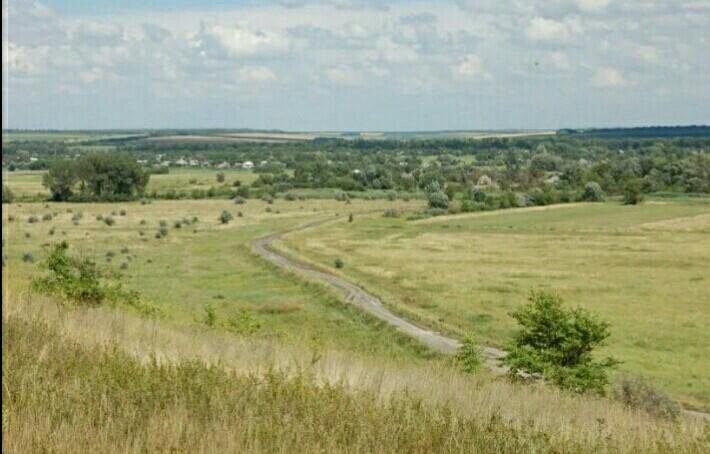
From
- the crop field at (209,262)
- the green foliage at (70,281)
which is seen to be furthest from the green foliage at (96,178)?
the green foliage at (70,281)

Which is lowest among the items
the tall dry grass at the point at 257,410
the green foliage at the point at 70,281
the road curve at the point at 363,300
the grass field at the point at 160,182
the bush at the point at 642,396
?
the grass field at the point at 160,182

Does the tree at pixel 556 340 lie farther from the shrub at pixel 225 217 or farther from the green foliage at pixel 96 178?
the green foliage at pixel 96 178

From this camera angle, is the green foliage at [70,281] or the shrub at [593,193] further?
the shrub at [593,193]

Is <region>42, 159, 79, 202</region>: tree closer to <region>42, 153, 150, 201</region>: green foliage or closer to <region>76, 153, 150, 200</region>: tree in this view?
<region>42, 153, 150, 201</region>: green foliage

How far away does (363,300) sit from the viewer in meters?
56.1

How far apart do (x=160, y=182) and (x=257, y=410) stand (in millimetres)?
163344

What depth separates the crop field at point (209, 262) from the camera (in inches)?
1560

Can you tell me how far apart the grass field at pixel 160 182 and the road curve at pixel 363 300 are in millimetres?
63536

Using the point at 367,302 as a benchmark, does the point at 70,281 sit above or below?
above

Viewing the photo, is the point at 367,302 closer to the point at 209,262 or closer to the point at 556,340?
the point at 209,262

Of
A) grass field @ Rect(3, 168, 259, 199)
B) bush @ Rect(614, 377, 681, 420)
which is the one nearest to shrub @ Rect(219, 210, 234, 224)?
grass field @ Rect(3, 168, 259, 199)

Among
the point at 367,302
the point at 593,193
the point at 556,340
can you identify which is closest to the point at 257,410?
the point at 556,340

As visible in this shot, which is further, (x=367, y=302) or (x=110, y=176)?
(x=110, y=176)

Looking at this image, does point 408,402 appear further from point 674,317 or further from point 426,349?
point 674,317
